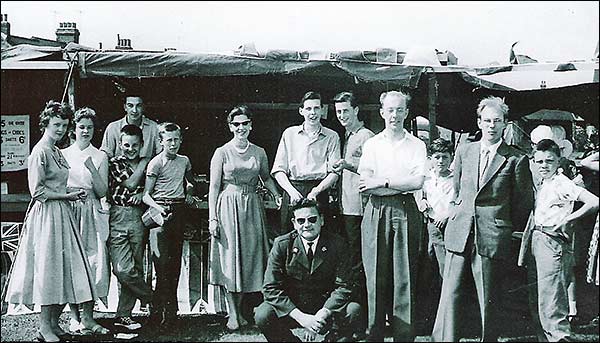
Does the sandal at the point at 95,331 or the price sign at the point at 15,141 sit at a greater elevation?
the price sign at the point at 15,141

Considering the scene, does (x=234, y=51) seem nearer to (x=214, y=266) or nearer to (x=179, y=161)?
(x=179, y=161)

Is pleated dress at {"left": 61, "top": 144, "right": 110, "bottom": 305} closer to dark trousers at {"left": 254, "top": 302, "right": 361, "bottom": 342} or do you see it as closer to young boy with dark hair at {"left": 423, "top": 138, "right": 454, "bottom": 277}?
dark trousers at {"left": 254, "top": 302, "right": 361, "bottom": 342}

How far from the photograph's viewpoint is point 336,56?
5652 mm

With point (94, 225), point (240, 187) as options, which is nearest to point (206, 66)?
point (240, 187)

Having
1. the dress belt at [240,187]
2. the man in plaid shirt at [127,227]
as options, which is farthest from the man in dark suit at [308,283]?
the man in plaid shirt at [127,227]

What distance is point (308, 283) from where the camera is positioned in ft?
15.1

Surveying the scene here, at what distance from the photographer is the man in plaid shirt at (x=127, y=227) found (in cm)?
517

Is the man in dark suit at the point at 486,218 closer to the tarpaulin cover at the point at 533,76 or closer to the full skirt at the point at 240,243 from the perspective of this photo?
the tarpaulin cover at the point at 533,76

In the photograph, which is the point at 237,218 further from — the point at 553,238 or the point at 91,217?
the point at 553,238

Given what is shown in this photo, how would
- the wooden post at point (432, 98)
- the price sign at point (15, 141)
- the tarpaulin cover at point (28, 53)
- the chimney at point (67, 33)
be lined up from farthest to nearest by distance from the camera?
1. the chimney at point (67, 33)
2. the price sign at point (15, 141)
3. the wooden post at point (432, 98)
4. the tarpaulin cover at point (28, 53)

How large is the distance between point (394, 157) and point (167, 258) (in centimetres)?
211

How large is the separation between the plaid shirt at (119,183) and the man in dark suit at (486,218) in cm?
264

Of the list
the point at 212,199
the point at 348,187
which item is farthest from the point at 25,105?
the point at 348,187

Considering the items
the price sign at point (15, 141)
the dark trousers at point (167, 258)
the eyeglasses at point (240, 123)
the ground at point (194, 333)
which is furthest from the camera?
the price sign at point (15, 141)
